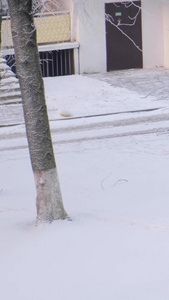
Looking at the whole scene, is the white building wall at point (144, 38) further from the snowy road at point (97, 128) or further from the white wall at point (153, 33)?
the snowy road at point (97, 128)

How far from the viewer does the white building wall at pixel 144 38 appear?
1034 inches

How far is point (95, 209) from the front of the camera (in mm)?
12055

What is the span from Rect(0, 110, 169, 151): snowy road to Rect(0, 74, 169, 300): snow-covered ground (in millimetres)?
24

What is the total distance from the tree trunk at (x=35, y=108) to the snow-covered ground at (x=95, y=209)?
353 mm

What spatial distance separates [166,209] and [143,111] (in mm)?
8732

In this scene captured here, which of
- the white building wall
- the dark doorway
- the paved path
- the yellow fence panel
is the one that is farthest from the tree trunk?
the dark doorway

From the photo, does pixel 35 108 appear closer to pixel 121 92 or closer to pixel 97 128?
pixel 97 128

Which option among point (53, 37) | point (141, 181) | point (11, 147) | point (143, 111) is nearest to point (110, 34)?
point (53, 37)

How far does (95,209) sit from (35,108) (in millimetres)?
2212

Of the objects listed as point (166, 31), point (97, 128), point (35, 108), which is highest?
point (35, 108)

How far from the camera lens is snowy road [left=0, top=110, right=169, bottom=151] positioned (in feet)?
59.5

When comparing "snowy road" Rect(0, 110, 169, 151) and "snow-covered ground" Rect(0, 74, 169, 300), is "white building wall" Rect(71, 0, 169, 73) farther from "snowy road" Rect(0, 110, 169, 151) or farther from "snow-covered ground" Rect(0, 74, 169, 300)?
"snowy road" Rect(0, 110, 169, 151)

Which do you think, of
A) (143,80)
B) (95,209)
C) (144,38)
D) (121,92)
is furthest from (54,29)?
(95,209)

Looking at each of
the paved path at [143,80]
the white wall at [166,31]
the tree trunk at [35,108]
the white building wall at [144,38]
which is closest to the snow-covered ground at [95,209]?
the tree trunk at [35,108]
